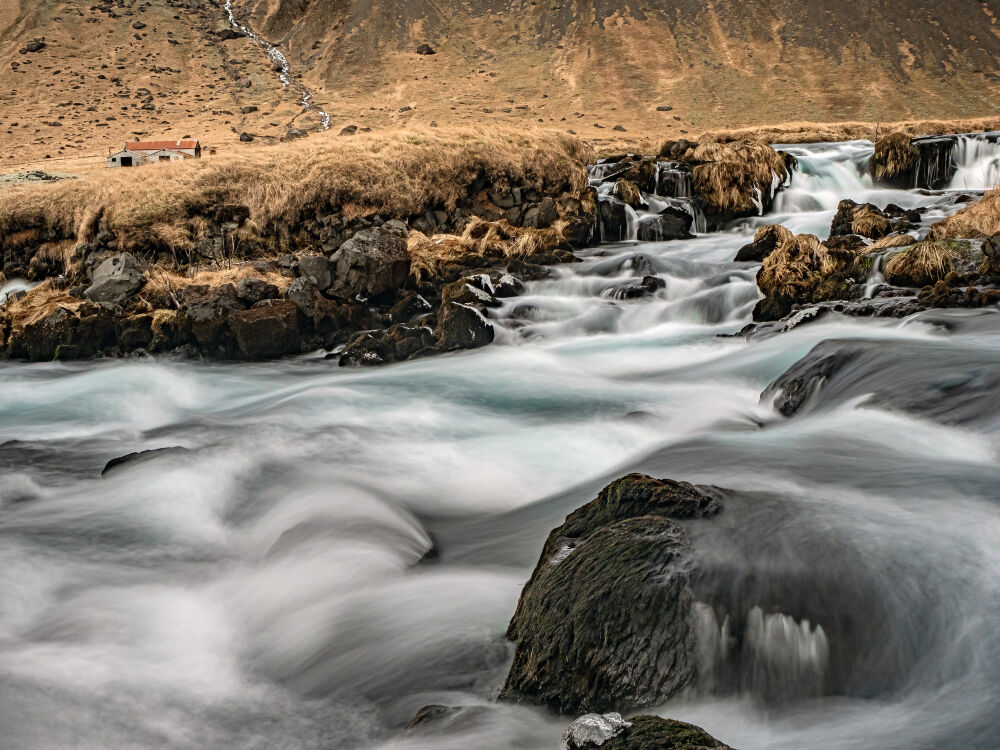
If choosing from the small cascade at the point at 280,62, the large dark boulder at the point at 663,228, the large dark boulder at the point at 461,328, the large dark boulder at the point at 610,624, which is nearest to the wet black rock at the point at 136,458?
the large dark boulder at the point at 461,328

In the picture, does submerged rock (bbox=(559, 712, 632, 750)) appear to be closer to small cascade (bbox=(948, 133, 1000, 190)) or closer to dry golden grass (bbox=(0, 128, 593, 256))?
dry golden grass (bbox=(0, 128, 593, 256))

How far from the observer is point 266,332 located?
14727 millimetres

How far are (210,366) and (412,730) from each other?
11.4m

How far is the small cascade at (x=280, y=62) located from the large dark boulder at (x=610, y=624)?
51.4 metres

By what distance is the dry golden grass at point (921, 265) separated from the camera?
13.2 metres

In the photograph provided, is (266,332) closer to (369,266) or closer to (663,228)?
(369,266)

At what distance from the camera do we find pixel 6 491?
8766 millimetres

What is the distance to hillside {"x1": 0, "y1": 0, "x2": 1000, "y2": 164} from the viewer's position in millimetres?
55250

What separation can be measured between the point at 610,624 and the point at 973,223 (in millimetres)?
13964

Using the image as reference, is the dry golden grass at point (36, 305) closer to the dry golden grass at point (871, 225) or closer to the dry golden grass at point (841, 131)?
the dry golden grass at point (871, 225)

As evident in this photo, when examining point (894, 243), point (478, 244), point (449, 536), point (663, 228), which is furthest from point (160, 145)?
point (449, 536)

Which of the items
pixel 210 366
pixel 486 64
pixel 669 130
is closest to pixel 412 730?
pixel 210 366

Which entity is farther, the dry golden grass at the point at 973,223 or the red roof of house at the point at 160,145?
the red roof of house at the point at 160,145

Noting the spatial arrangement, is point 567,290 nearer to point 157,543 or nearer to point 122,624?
point 157,543
